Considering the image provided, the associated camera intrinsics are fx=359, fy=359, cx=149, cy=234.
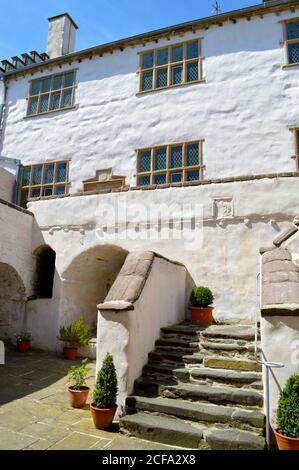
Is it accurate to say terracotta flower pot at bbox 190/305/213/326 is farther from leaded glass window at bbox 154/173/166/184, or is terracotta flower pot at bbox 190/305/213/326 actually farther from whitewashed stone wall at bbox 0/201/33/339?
whitewashed stone wall at bbox 0/201/33/339

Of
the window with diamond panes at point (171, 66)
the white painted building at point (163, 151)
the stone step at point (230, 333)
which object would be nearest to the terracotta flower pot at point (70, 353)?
the white painted building at point (163, 151)

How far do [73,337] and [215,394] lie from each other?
5.05m

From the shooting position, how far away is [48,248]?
35.0 feet

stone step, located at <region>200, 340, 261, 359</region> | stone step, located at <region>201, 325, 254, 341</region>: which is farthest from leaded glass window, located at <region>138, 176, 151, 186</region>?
stone step, located at <region>200, 340, 261, 359</region>

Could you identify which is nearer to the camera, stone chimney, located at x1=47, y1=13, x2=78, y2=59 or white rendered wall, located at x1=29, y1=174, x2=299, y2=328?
white rendered wall, located at x1=29, y1=174, x2=299, y2=328

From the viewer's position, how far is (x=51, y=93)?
1404 cm

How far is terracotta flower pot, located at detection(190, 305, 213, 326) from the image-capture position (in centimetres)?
764

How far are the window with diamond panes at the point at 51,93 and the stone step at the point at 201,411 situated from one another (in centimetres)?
1159

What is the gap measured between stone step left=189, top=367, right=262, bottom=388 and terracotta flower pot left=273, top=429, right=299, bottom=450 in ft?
3.56

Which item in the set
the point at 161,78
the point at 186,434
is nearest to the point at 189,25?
the point at 161,78

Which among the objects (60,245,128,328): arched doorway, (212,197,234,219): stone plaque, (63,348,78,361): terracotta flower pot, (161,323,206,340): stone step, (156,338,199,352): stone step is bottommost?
(63,348,78,361): terracotta flower pot

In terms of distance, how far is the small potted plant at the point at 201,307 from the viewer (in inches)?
301

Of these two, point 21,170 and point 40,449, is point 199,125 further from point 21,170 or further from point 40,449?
point 40,449

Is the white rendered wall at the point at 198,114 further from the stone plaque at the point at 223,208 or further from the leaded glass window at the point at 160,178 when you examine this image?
the stone plaque at the point at 223,208
